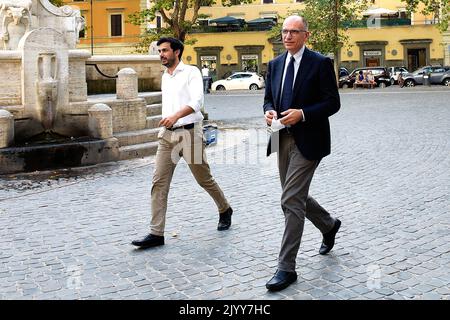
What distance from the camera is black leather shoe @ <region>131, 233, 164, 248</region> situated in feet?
21.4

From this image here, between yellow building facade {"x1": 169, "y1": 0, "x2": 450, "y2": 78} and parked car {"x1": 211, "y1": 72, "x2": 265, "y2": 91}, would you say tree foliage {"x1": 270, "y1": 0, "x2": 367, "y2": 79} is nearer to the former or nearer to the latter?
parked car {"x1": 211, "y1": 72, "x2": 265, "y2": 91}

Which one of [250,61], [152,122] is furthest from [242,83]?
[152,122]

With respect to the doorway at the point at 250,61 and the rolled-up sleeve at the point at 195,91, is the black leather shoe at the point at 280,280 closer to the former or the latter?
the rolled-up sleeve at the point at 195,91

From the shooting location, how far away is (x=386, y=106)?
25.7 metres

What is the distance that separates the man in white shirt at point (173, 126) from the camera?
6.60 metres

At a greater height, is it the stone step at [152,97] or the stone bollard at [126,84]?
the stone bollard at [126,84]

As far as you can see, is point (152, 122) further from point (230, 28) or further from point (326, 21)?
point (230, 28)

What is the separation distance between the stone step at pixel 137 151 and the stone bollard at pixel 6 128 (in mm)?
2010

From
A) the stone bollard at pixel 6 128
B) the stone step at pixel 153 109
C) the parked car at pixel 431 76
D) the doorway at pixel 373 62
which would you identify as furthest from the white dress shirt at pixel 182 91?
the doorway at pixel 373 62

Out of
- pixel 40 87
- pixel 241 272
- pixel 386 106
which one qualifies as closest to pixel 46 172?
pixel 40 87

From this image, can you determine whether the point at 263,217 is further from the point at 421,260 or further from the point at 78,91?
the point at 78,91

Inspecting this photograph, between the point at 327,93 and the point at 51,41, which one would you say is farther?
the point at 51,41

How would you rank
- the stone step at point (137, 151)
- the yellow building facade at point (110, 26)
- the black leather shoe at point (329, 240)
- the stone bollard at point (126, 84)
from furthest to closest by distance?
the yellow building facade at point (110, 26), the stone bollard at point (126, 84), the stone step at point (137, 151), the black leather shoe at point (329, 240)
